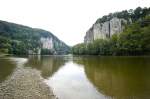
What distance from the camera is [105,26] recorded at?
167 m

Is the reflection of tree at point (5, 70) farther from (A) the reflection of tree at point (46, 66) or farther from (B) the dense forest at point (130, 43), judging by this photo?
(B) the dense forest at point (130, 43)

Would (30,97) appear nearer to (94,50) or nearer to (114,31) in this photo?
(94,50)

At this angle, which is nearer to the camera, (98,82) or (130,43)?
(98,82)

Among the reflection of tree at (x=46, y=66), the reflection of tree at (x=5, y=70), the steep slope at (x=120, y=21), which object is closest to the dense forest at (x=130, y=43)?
the steep slope at (x=120, y=21)

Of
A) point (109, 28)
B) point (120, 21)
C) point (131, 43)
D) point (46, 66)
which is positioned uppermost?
point (120, 21)

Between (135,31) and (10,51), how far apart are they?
93868mm

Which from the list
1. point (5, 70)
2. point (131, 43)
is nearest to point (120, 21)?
point (131, 43)

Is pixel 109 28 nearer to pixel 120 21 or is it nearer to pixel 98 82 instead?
pixel 120 21

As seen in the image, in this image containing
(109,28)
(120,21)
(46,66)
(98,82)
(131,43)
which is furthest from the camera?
(109,28)

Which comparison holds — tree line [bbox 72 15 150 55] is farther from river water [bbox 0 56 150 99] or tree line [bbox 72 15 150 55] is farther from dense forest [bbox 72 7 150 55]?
river water [bbox 0 56 150 99]

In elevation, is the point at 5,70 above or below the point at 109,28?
below

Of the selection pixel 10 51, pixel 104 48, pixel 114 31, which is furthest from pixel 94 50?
pixel 10 51

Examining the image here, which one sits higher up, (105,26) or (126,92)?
(105,26)

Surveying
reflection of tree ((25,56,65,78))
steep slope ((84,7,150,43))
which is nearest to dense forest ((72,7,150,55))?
steep slope ((84,7,150,43))
